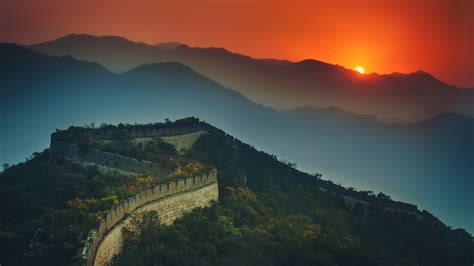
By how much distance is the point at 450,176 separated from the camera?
40.1 m

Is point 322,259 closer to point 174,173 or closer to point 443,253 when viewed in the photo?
point 174,173

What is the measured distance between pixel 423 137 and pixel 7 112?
738 inches

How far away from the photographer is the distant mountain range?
33.5 m

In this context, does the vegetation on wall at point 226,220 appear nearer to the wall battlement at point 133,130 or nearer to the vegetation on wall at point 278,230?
the vegetation on wall at point 278,230

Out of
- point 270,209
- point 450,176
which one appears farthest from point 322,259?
point 450,176

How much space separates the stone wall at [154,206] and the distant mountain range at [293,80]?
9.82 metres

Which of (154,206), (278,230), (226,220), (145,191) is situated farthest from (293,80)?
(145,191)

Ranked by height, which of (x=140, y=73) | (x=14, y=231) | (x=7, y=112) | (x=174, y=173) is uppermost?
(x=140, y=73)

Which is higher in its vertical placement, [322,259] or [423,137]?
[423,137]

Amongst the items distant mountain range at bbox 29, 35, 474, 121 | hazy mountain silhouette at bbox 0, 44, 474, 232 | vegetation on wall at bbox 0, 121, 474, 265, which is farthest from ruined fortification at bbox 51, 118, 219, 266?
distant mountain range at bbox 29, 35, 474, 121

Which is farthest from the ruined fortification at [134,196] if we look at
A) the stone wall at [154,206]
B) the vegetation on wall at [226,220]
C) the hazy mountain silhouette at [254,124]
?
the hazy mountain silhouette at [254,124]

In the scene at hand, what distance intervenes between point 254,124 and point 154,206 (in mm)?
18685

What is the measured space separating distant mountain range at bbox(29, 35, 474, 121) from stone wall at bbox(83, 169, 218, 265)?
387 inches

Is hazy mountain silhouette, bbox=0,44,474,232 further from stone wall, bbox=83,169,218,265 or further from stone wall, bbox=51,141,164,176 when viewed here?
stone wall, bbox=83,169,218,265
